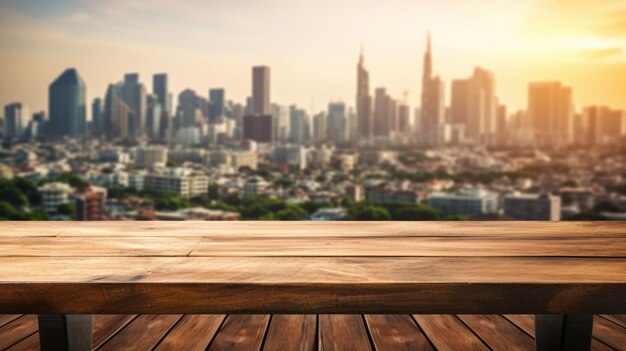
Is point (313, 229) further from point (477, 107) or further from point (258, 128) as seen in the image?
point (477, 107)

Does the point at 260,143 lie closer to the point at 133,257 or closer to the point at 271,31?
the point at 271,31

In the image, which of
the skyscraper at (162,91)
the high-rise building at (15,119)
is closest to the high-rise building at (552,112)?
the skyscraper at (162,91)

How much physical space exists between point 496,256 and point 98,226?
735 millimetres

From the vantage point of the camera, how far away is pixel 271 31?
86.7 ft

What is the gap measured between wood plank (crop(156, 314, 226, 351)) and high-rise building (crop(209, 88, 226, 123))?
89.3ft

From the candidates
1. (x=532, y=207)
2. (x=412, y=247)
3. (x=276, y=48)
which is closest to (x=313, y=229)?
(x=412, y=247)

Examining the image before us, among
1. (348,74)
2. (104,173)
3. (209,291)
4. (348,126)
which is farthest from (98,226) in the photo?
(348,126)

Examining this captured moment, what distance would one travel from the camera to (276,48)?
92.1 ft

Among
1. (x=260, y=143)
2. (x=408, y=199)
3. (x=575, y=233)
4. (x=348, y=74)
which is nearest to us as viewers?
(x=575, y=233)

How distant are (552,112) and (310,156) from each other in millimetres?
10834

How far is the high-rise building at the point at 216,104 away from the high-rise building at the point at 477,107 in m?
12.4

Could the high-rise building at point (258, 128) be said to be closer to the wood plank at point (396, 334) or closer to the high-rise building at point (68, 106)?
the high-rise building at point (68, 106)

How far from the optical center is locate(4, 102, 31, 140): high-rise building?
72.3ft

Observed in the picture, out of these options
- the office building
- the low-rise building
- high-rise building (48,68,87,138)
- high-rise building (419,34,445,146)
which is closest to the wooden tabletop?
the office building
